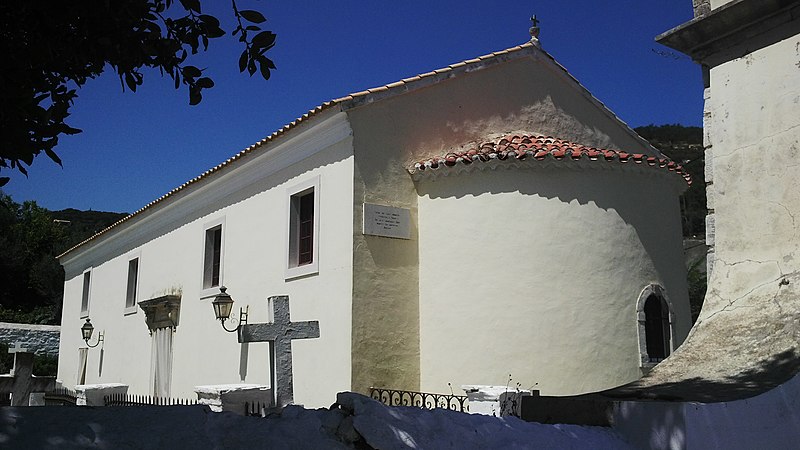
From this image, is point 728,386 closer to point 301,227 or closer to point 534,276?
point 534,276

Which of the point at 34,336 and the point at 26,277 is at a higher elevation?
the point at 26,277

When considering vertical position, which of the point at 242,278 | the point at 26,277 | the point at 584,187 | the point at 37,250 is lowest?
the point at 242,278

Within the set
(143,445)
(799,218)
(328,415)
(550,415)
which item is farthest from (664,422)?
(143,445)

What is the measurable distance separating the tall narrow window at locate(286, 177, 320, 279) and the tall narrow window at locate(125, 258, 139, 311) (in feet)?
26.7

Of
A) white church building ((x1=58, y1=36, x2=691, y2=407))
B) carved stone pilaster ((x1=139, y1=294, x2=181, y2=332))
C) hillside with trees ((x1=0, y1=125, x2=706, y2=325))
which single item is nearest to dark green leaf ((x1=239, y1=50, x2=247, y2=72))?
white church building ((x1=58, y1=36, x2=691, y2=407))

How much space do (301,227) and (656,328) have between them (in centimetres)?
595

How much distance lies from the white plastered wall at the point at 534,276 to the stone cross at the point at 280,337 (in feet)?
13.0

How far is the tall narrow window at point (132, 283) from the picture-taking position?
18359 millimetres

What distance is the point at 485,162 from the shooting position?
1047 centimetres

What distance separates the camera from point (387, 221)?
1062 cm

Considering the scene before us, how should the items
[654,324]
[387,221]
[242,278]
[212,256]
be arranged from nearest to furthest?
[387,221], [654,324], [242,278], [212,256]

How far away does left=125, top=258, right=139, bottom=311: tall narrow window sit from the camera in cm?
1836

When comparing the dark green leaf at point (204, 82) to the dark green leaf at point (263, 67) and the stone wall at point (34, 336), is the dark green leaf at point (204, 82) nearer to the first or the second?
the dark green leaf at point (263, 67)

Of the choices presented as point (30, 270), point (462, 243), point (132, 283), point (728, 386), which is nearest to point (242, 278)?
point (462, 243)
